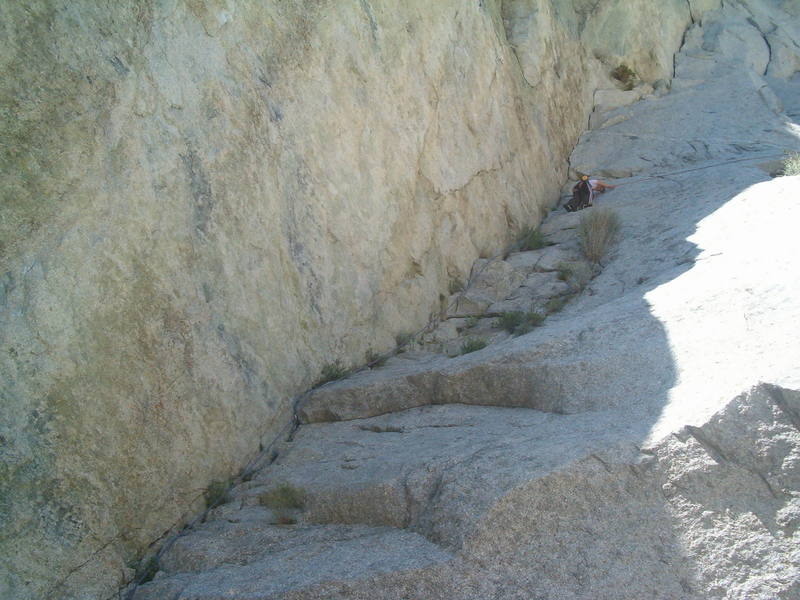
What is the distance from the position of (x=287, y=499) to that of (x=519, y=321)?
10.5 ft

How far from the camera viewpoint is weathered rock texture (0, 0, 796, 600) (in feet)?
13.5

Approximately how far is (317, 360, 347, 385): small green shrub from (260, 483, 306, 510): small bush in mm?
1451

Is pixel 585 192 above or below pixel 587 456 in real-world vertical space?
above

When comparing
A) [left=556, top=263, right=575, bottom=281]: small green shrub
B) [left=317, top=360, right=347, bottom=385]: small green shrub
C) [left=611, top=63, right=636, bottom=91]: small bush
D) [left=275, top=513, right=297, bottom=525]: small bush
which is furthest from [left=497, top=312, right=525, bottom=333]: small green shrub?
[left=611, top=63, right=636, bottom=91]: small bush

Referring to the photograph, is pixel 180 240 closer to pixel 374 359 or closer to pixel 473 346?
pixel 374 359

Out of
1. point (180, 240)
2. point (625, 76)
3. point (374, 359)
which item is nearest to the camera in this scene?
point (180, 240)

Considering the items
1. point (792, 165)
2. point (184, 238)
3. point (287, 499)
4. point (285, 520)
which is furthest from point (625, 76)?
point (285, 520)

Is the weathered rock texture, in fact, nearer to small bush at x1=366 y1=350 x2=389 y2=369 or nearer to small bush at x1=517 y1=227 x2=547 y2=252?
small bush at x1=366 y1=350 x2=389 y2=369

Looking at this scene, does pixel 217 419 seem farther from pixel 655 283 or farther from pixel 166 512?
pixel 655 283

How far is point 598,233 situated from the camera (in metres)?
8.28

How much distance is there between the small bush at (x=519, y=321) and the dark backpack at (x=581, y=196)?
9.69 feet

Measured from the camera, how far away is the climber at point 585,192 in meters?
9.73

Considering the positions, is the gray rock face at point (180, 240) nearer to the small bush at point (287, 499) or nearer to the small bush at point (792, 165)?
the small bush at point (287, 499)

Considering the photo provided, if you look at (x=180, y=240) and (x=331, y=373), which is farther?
(x=331, y=373)
